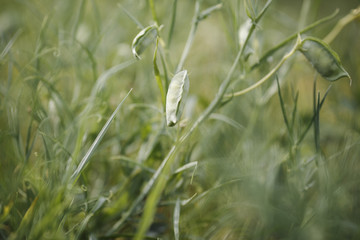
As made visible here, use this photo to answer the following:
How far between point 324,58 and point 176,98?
0.79 ft

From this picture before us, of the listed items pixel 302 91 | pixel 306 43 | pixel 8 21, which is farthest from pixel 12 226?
pixel 302 91

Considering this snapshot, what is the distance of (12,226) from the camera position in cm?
44

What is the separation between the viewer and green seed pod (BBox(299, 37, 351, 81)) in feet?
1.43

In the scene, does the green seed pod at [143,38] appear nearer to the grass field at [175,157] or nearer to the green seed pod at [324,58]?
the grass field at [175,157]

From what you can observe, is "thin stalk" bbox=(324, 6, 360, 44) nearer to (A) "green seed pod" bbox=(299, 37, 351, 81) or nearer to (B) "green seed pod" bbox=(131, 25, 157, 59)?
(A) "green seed pod" bbox=(299, 37, 351, 81)

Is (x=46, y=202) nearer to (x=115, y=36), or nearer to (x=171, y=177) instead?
(x=171, y=177)

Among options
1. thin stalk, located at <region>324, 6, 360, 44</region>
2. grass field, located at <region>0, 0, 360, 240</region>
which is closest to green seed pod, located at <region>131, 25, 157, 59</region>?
grass field, located at <region>0, 0, 360, 240</region>

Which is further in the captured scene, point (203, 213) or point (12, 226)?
point (203, 213)

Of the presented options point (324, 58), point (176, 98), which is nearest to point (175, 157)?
point (176, 98)

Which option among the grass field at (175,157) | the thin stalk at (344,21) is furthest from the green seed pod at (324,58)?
the thin stalk at (344,21)

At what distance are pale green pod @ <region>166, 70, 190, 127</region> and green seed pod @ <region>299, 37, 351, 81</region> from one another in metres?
0.21

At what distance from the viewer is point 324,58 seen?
441 mm

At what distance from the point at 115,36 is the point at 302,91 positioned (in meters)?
0.67

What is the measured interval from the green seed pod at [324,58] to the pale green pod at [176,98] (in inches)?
8.1
